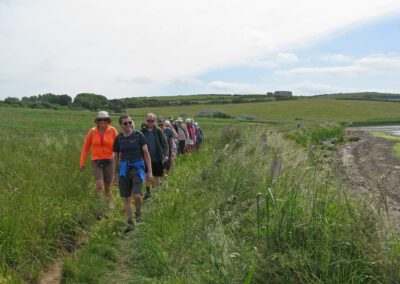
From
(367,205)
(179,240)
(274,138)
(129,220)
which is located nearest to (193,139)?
(274,138)

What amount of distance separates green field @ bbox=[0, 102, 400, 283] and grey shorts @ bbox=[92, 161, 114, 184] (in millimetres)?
360

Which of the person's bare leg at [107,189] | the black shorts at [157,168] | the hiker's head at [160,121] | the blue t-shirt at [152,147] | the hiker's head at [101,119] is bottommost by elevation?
the person's bare leg at [107,189]

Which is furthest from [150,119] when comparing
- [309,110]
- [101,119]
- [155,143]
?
[309,110]

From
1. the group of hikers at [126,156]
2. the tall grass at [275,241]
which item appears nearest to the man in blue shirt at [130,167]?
the group of hikers at [126,156]

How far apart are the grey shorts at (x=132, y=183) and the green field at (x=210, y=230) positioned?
402mm

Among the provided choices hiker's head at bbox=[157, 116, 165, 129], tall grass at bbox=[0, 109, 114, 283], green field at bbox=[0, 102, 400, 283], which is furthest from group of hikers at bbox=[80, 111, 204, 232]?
hiker's head at bbox=[157, 116, 165, 129]

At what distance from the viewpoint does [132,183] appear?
17.9ft

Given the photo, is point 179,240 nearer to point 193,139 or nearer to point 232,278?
point 232,278

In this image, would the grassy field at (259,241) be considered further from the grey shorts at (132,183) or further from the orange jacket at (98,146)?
the orange jacket at (98,146)

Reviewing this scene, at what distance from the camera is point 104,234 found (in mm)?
4586

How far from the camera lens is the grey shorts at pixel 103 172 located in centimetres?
601

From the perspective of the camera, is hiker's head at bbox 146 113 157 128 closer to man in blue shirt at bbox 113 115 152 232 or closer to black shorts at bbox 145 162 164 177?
black shorts at bbox 145 162 164 177

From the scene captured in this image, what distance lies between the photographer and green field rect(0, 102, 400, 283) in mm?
2613

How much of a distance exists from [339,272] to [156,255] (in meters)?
1.98
